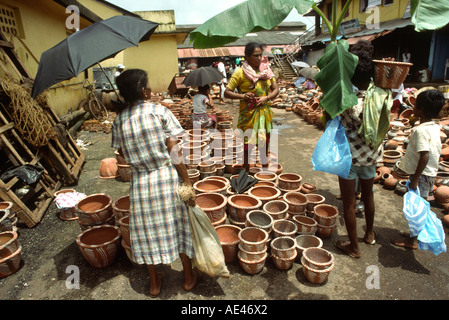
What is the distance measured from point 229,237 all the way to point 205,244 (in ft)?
2.73

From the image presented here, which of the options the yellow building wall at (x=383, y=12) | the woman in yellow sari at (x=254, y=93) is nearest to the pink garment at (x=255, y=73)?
the woman in yellow sari at (x=254, y=93)

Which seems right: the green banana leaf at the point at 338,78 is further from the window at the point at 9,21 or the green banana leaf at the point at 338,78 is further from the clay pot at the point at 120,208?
the window at the point at 9,21

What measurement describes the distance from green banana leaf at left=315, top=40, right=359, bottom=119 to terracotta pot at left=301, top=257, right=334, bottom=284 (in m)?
1.35

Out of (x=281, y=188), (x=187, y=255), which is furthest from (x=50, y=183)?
(x=281, y=188)

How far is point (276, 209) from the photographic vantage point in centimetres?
332

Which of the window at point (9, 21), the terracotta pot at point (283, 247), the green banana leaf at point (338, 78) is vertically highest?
the window at point (9, 21)

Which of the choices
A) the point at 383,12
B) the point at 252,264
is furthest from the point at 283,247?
the point at 383,12

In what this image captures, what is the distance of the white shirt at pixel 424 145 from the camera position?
8.46 ft

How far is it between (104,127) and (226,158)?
5.32 meters

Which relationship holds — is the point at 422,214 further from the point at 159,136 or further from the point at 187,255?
the point at 159,136

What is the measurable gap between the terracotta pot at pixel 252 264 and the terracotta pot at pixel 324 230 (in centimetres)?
85

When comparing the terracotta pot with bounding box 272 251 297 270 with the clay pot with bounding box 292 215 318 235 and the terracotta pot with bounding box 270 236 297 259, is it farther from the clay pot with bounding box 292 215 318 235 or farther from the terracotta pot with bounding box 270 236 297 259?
the clay pot with bounding box 292 215 318 235

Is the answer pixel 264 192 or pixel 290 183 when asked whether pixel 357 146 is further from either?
pixel 264 192

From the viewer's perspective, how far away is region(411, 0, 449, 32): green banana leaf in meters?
1.67
